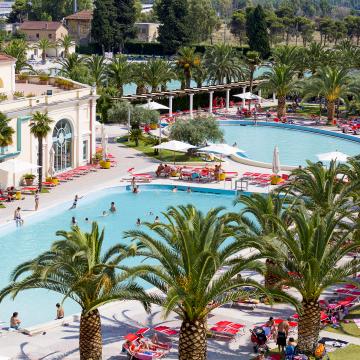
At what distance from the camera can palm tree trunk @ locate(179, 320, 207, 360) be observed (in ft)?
63.4

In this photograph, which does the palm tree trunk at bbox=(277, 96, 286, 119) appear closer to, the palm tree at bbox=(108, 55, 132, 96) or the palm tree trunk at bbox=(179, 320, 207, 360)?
the palm tree at bbox=(108, 55, 132, 96)

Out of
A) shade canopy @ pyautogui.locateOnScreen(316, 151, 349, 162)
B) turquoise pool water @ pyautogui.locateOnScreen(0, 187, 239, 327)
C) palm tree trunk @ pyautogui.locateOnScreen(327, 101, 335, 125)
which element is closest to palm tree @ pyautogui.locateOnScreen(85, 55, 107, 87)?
palm tree trunk @ pyautogui.locateOnScreen(327, 101, 335, 125)

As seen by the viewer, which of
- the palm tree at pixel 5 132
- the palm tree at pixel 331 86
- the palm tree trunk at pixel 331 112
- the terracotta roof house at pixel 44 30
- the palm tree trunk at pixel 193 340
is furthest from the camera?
the terracotta roof house at pixel 44 30

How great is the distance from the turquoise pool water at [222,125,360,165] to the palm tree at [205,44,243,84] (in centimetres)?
1113

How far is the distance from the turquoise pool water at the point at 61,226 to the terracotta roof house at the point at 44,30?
309 feet

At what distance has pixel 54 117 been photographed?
142ft

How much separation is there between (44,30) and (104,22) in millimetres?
14221

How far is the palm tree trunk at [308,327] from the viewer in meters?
21.1

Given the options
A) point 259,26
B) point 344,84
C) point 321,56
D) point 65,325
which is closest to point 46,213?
point 65,325

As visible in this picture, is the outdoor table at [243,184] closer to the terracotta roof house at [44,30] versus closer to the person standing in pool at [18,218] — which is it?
the person standing in pool at [18,218]

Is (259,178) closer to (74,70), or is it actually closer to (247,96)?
(74,70)

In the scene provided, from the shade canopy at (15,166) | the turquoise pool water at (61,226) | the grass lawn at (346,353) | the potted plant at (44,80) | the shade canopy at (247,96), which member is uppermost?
the potted plant at (44,80)

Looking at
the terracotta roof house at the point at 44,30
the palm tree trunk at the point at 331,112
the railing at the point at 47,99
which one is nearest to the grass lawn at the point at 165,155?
the railing at the point at 47,99

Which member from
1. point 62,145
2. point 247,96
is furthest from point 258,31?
point 62,145
